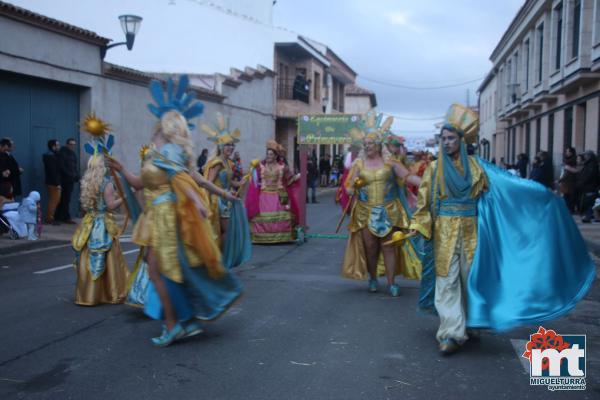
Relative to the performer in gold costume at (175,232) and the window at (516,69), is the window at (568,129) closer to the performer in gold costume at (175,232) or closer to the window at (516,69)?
the window at (516,69)

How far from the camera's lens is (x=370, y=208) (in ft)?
23.6

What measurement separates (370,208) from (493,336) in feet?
7.10

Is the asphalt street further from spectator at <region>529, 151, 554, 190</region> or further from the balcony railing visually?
the balcony railing

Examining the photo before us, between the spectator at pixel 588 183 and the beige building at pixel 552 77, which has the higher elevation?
the beige building at pixel 552 77

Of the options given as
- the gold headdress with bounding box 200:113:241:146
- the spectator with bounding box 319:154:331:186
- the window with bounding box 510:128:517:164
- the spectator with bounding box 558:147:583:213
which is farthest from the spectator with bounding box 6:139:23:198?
the window with bounding box 510:128:517:164

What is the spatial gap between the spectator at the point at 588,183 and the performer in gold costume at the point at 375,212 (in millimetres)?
9171

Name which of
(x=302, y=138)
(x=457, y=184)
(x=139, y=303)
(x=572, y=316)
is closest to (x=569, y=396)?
(x=457, y=184)

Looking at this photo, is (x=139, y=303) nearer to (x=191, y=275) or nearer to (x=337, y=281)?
(x=191, y=275)

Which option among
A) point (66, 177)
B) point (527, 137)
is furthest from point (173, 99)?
point (527, 137)

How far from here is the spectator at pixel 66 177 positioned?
14164 mm

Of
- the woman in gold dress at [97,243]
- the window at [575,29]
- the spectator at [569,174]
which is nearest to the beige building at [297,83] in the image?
the window at [575,29]

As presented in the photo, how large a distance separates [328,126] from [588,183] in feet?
38.3

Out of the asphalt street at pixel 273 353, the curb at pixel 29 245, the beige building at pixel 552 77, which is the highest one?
the beige building at pixel 552 77

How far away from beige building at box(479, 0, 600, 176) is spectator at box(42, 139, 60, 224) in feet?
44.0
